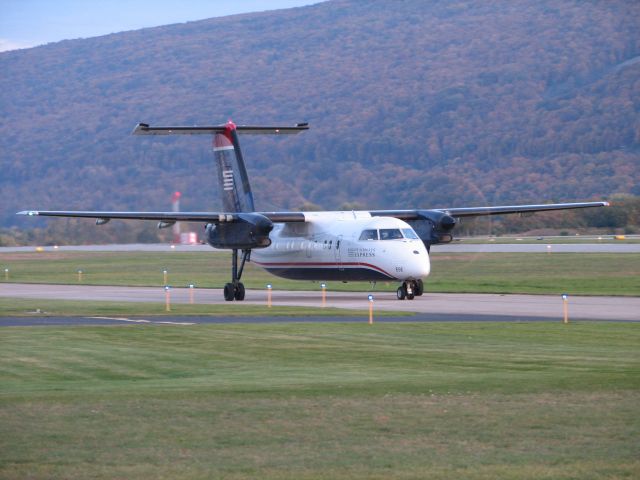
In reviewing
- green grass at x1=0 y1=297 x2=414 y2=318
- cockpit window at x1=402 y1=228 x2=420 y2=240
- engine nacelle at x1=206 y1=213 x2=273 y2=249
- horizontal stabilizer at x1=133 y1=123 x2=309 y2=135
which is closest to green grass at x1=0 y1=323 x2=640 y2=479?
A: green grass at x1=0 y1=297 x2=414 y2=318

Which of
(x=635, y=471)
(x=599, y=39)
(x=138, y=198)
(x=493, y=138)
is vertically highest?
(x=599, y=39)

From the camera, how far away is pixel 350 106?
103562 mm

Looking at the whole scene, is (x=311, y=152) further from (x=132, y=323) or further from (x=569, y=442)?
(x=569, y=442)

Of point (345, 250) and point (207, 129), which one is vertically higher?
point (207, 129)

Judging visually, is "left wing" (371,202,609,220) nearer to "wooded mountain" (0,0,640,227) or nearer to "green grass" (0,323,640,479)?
"wooded mountain" (0,0,640,227)

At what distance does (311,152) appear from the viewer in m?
59.2

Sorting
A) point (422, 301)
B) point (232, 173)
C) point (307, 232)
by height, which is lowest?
point (422, 301)

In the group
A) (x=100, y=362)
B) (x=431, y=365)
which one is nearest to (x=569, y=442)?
(x=431, y=365)

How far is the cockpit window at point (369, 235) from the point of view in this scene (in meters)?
36.5

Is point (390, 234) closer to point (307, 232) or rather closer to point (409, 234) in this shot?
point (409, 234)

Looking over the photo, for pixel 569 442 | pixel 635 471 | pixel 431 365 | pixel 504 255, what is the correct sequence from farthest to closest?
pixel 504 255 < pixel 431 365 < pixel 569 442 < pixel 635 471

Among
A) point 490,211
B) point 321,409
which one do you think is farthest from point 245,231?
point 321,409

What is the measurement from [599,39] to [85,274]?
104894mm

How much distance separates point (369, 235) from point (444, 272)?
1411 cm
